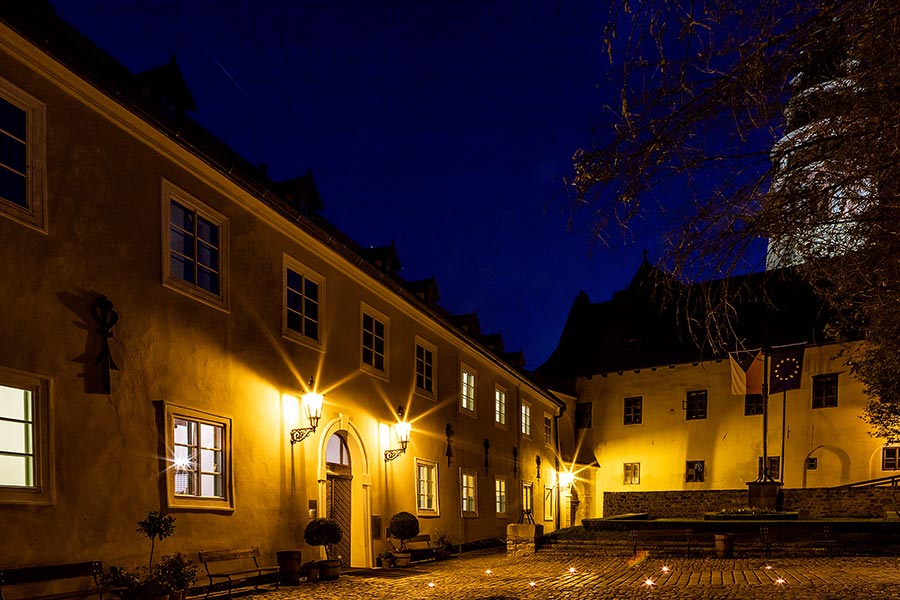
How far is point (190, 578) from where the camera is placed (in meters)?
8.51

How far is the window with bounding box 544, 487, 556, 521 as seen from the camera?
98.2ft

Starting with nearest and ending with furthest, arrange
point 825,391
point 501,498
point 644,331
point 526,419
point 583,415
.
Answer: point 501,498 < point 526,419 < point 825,391 < point 583,415 < point 644,331

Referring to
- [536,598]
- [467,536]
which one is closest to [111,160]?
[536,598]

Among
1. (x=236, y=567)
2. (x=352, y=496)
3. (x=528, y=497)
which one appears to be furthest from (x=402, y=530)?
(x=528, y=497)

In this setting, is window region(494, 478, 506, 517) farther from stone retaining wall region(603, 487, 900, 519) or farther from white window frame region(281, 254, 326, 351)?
white window frame region(281, 254, 326, 351)

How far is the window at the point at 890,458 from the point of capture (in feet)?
88.7

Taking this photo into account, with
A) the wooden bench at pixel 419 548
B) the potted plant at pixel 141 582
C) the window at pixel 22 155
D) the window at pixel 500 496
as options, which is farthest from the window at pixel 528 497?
the window at pixel 22 155

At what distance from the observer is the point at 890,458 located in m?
27.2

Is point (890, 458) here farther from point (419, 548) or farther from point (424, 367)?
point (419, 548)

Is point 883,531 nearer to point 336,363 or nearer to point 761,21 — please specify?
point 336,363

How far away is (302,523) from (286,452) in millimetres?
1266

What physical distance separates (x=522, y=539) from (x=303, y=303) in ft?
28.2

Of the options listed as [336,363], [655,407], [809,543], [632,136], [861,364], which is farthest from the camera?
[655,407]

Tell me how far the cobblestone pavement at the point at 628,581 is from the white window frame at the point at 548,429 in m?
14.8
